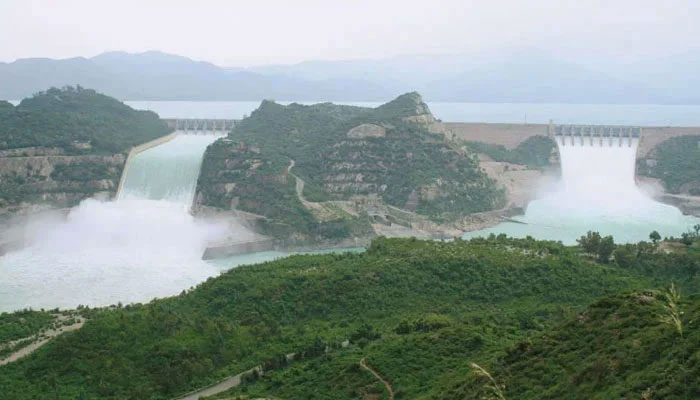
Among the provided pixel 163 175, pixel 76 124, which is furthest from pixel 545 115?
pixel 76 124

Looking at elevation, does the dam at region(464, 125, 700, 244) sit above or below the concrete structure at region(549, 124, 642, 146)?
below

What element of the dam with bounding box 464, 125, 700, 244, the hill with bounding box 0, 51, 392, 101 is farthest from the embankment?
the hill with bounding box 0, 51, 392, 101

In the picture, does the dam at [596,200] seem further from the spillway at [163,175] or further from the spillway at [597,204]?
the spillway at [163,175]

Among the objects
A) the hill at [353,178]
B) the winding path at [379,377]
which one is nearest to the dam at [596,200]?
the hill at [353,178]

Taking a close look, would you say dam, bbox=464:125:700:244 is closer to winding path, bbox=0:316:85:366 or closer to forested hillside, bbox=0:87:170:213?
forested hillside, bbox=0:87:170:213

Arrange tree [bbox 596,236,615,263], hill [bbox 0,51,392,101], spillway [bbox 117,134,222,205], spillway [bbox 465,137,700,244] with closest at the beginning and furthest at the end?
tree [bbox 596,236,615,263] → spillway [bbox 465,137,700,244] → spillway [bbox 117,134,222,205] → hill [bbox 0,51,392,101]

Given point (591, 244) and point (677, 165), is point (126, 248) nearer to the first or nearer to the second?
point (591, 244)

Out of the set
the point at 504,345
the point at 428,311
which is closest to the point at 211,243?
the point at 428,311
